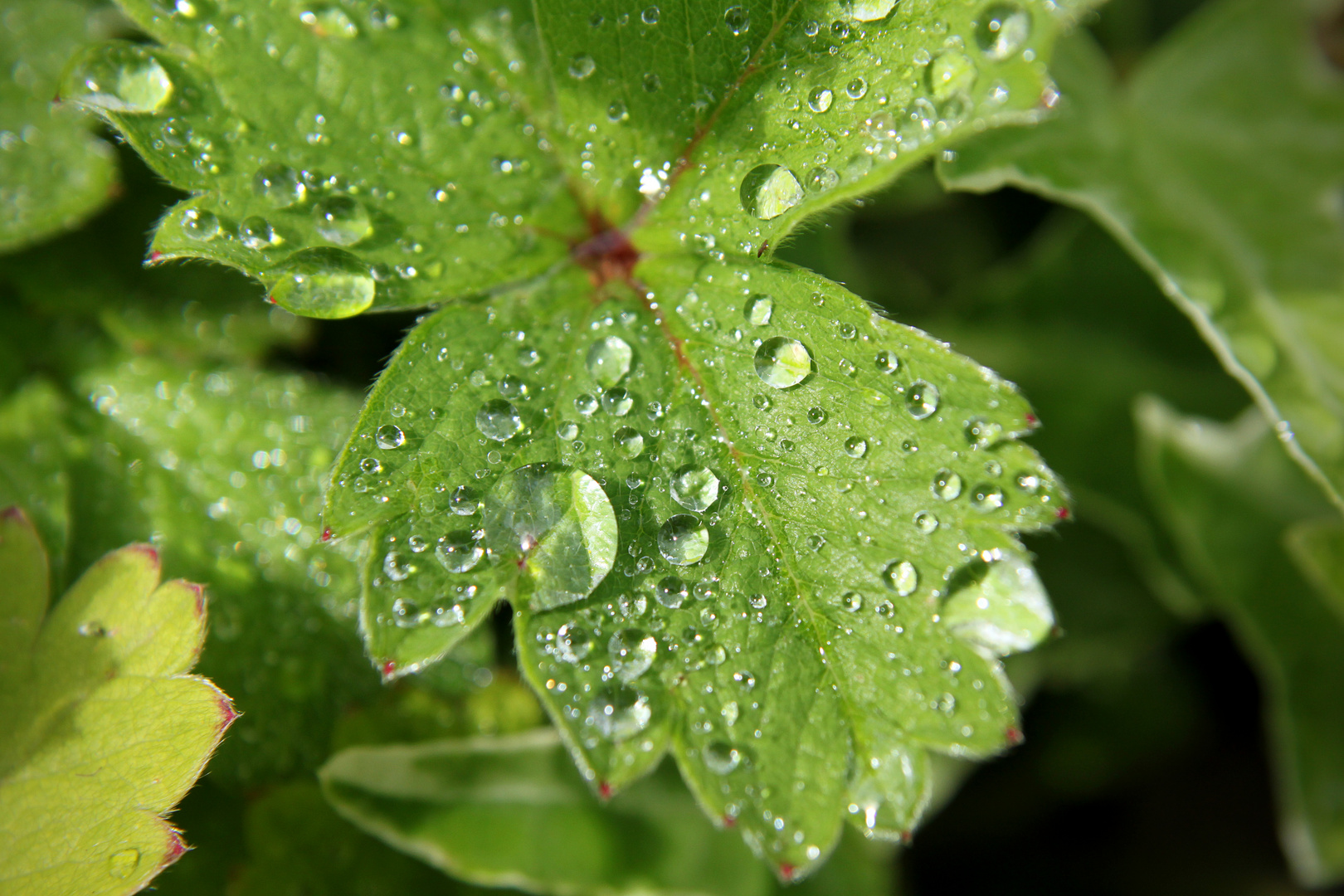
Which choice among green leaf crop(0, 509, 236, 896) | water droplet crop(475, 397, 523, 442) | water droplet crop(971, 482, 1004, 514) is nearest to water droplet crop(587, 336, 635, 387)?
water droplet crop(475, 397, 523, 442)

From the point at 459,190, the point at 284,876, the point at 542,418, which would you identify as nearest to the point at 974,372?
the point at 542,418

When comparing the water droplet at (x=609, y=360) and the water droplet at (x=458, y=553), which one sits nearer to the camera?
the water droplet at (x=458, y=553)

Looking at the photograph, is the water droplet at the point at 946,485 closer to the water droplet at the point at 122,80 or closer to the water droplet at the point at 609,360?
the water droplet at the point at 609,360

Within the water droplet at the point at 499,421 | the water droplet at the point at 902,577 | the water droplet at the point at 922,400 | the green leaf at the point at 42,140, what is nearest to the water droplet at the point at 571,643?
the water droplet at the point at 499,421

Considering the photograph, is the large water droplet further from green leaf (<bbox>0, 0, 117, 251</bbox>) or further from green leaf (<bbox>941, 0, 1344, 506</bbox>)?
green leaf (<bbox>0, 0, 117, 251</bbox>)

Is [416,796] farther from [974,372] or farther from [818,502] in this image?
[974,372]

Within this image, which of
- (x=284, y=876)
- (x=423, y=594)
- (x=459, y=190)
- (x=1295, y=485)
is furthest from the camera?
(x=1295, y=485)
